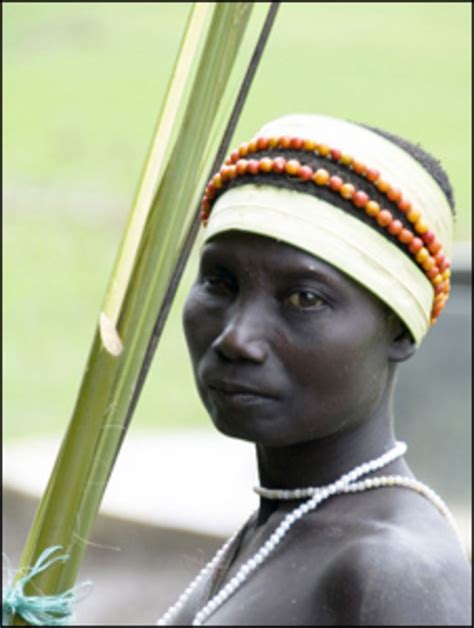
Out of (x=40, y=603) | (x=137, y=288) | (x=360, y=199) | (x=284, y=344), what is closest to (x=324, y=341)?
(x=284, y=344)

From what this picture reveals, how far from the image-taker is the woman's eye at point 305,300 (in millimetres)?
1627

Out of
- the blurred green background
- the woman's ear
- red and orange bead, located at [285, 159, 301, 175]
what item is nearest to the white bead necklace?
the woman's ear

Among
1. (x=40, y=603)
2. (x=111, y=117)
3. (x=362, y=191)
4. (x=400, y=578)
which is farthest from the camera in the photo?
(x=111, y=117)

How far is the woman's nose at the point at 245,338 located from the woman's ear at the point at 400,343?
155mm

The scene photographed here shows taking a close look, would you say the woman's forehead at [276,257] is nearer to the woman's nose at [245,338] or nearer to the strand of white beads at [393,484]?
the woman's nose at [245,338]

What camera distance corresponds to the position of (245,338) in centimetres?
161

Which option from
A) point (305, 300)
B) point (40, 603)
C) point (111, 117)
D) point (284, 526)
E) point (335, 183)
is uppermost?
point (335, 183)

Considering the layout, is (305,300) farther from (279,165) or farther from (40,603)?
(40,603)

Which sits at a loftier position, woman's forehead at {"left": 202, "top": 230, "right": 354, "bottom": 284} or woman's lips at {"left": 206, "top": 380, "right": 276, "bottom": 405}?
woman's forehead at {"left": 202, "top": 230, "right": 354, "bottom": 284}

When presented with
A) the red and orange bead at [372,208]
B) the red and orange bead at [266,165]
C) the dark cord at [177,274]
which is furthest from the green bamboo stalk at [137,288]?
the red and orange bead at [372,208]

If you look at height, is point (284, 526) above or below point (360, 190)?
below

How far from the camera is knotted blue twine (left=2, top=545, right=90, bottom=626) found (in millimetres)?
1762

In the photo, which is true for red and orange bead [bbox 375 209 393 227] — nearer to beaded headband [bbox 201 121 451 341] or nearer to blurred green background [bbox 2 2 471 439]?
Result: beaded headband [bbox 201 121 451 341]

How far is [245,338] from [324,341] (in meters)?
0.08
